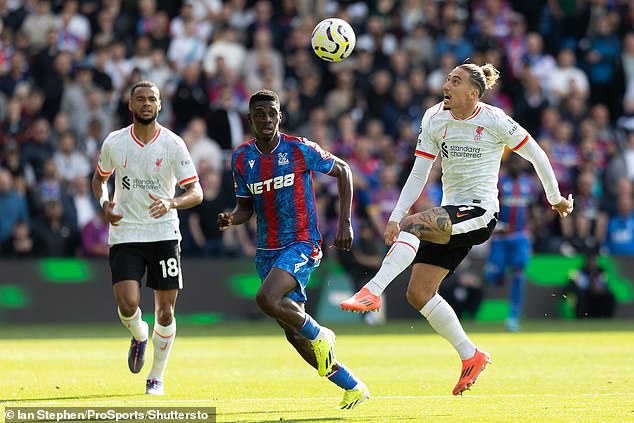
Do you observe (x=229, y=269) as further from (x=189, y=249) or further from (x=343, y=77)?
(x=343, y=77)

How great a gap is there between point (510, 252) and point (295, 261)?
34.6 ft

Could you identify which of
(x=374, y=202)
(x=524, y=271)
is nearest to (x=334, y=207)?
(x=374, y=202)

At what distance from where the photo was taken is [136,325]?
11891 millimetres

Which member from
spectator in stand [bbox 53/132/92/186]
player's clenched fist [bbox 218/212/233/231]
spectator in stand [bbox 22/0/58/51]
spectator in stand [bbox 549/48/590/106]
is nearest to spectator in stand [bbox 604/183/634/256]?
spectator in stand [bbox 549/48/590/106]

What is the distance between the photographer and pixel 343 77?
2308 centimetres

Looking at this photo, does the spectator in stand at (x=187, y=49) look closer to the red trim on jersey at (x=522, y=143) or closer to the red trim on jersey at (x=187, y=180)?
the red trim on jersey at (x=187, y=180)

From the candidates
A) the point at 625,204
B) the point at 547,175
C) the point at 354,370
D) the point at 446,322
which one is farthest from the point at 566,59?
the point at 446,322

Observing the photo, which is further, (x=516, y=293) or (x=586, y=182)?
(x=586, y=182)

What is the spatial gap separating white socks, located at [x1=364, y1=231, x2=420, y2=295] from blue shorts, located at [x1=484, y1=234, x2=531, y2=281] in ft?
31.8

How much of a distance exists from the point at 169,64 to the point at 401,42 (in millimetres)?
4704

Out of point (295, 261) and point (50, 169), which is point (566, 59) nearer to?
point (50, 169)

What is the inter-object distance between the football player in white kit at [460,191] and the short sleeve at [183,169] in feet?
6.95

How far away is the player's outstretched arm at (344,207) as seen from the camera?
31.9 feet

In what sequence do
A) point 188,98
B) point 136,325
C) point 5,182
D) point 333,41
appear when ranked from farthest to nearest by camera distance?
1. point 188,98
2. point 5,182
3. point 333,41
4. point 136,325
